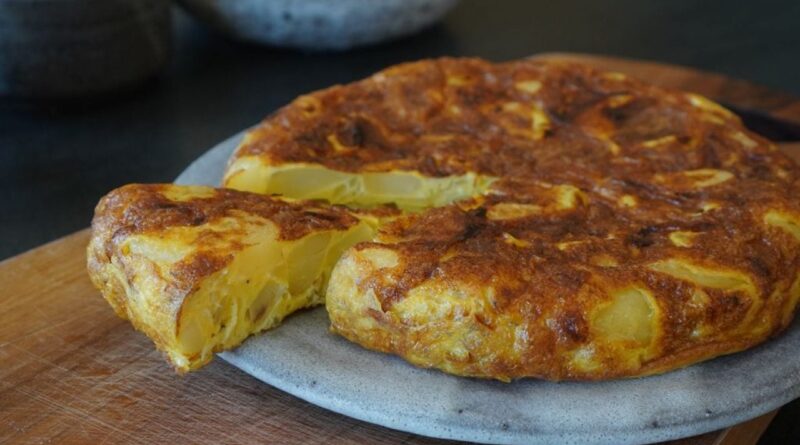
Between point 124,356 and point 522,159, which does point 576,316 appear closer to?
point 522,159

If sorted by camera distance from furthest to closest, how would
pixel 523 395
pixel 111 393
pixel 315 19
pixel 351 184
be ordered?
1. pixel 315 19
2. pixel 351 184
3. pixel 111 393
4. pixel 523 395

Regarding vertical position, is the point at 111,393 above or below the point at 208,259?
below

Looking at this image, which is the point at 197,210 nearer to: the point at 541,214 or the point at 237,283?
the point at 237,283

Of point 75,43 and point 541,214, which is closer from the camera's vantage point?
point 541,214

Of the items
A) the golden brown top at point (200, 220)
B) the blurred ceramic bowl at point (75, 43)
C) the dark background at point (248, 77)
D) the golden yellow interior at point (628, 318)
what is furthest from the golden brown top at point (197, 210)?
the blurred ceramic bowl at point (75, 43)

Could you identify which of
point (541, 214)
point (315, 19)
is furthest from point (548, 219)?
point (315, 19)

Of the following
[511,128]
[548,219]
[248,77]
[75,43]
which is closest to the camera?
[548,219]

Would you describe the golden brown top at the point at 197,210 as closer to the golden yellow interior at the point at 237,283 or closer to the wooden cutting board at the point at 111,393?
the golden yellow interior at the point at 237,283
